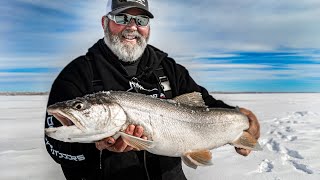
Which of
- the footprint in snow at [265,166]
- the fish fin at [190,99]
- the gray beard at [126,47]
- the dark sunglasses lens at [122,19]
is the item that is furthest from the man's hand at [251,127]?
the footprint in snow at [265,166]

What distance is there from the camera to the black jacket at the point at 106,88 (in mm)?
3145

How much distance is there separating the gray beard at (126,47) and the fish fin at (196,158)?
44.0 inches

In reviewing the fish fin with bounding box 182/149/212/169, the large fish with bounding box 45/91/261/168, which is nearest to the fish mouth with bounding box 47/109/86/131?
the large fish with bounding box 45/91/261/168

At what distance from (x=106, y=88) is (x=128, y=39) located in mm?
618

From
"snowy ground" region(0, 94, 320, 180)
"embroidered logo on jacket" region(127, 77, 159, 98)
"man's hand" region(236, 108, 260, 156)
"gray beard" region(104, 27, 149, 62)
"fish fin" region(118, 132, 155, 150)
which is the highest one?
"gray beard" region(104, 27, 149, 62)

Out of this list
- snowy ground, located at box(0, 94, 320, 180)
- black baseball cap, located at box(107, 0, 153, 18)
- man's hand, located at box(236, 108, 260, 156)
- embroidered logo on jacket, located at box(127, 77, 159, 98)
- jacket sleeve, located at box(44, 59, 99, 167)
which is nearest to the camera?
jacket sleeve, located at box(44, 59, 99, 167)

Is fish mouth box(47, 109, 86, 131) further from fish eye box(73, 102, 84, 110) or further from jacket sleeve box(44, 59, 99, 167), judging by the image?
jacket sleeve box(44, 59, 99, 167)

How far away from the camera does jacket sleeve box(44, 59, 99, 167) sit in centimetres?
308

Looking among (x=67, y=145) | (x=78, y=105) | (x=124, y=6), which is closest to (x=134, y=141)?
(x=78, y=105)

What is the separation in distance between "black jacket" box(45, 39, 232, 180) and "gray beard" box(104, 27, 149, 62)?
6cm

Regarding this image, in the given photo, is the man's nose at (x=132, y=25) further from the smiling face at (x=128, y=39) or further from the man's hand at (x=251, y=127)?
the man's hand at (x=251, y=127)

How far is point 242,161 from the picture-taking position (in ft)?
22.9

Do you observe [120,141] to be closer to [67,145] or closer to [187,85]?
[67,145]

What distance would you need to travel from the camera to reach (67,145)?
308 cm
